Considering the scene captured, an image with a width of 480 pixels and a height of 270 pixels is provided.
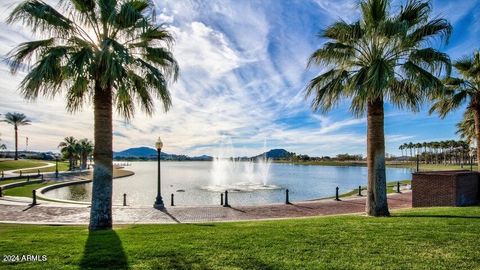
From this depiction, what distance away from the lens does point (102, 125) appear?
410 inches

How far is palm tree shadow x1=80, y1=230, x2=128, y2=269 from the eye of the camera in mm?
5250

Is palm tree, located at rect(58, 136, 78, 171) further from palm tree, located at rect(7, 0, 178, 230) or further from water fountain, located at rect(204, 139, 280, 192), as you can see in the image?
palm tree, located at rect(7, 0, 178, 230)

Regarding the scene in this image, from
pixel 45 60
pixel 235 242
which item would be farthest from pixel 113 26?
pixel 235 242

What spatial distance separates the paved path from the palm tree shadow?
6.61m

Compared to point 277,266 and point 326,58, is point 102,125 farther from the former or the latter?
point 326,58

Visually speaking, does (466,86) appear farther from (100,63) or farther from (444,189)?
(100,63)

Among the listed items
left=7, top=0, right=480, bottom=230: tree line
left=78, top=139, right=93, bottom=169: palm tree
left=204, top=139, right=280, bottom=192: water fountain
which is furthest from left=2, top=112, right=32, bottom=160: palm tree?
left=7, top=0, right=480, bottom=230: tree line

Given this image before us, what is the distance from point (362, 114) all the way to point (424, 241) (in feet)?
21.6

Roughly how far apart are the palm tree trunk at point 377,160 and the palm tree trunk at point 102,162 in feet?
31.2

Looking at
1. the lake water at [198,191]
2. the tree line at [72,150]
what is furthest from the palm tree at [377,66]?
the tree line at [72,150]

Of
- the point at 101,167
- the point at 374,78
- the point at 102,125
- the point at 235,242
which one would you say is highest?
the point at 374,78

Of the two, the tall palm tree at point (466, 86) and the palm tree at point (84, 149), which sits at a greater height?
the tall palm tree at point (466, 86)

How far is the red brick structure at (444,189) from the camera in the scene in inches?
595

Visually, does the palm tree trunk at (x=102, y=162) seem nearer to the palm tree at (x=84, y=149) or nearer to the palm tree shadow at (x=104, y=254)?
the palm tree shadow at (x=104, y=254)
